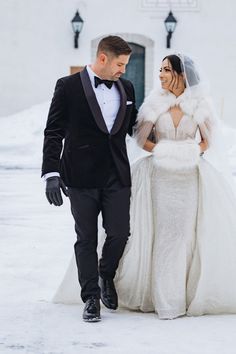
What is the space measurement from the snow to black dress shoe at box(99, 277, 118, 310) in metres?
0.05

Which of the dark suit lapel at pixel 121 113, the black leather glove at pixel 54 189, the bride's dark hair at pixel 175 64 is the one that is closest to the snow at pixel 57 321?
the black leather glove at pixel 54 189

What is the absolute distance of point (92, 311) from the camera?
4.25 metres

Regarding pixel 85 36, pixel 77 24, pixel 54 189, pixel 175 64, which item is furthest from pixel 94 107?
pixel 85 36

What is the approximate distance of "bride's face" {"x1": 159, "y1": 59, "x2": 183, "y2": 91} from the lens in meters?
4.54

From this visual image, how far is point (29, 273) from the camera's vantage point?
18.3ft

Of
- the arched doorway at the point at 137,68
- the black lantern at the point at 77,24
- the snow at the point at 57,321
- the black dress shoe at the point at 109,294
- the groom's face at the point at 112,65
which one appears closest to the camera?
the snow at the point at 57,321

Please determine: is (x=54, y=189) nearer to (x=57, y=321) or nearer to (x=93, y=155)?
(x=93, y=155)

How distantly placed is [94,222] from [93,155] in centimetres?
37

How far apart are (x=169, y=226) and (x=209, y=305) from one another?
505 mm

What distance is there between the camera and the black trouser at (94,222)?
4.30m

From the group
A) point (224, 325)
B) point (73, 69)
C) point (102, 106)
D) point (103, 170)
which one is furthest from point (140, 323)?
point (73, 69)

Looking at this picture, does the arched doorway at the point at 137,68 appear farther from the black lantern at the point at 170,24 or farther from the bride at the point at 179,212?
the bride at the point at 179,212

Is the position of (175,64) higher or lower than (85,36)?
higher

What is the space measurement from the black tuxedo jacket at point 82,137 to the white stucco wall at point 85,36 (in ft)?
47.7
